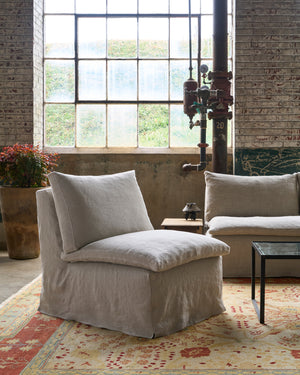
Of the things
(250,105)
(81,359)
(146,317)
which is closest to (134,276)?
(146,317)

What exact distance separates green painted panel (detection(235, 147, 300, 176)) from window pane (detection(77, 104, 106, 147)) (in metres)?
1.61

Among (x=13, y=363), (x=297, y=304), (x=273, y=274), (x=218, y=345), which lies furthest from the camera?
(x=273, y=274)

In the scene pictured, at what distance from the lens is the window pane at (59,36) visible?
18.9 ft

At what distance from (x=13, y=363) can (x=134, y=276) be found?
729 millimetres

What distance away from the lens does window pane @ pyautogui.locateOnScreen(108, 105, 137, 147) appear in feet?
18.7

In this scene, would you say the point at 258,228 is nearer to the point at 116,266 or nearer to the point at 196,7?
the point at 116,266

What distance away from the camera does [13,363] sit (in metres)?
2.16

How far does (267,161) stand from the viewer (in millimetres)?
5379

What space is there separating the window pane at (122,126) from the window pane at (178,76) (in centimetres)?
51

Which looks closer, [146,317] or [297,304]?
[146,317]

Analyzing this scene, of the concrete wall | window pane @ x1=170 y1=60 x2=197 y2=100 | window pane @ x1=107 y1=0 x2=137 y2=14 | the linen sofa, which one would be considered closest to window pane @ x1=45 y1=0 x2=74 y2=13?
window pane @ x1=107 y1=0 x2=137 y2=14

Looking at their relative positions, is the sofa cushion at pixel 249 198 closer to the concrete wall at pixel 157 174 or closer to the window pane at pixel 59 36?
the concrete wall at pixel 157 174

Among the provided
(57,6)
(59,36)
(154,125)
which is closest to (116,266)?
(154,125)

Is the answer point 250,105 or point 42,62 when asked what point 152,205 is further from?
point 42,62
